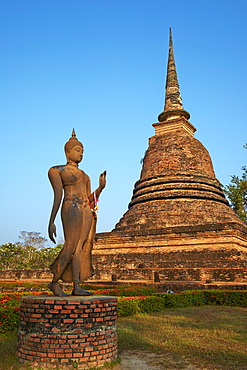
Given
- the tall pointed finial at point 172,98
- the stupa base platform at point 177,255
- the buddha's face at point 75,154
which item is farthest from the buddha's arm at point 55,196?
the tall pointed finial at point 172,98

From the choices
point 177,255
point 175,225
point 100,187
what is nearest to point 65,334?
point 100,187

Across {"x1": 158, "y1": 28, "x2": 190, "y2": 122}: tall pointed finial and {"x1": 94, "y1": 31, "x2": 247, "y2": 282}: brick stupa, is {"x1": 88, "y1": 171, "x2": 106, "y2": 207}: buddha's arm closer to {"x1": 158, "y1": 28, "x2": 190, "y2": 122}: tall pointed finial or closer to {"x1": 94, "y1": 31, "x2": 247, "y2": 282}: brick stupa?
{"x1": 94, "y1": 31, "x2": 247, "y2": 282}: brick stupa

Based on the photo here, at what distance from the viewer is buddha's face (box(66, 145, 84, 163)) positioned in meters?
5.57

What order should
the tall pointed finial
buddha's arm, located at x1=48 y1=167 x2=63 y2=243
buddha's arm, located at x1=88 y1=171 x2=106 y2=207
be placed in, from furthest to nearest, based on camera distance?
the tall pointed finial, buddha's arm, located at x1=88 y1=171 x2=106 y2=207, buddha's arm, located at x1=48 y1=167 x2=63 y2=243

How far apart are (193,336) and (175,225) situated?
1452 centimetres

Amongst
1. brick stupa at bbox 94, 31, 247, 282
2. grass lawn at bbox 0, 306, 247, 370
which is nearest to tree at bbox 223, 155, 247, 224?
brick stupa at bbox 94, 31, 247, 282

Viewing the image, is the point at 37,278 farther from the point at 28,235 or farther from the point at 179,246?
the point at 28,235

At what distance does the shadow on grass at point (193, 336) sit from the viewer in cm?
478

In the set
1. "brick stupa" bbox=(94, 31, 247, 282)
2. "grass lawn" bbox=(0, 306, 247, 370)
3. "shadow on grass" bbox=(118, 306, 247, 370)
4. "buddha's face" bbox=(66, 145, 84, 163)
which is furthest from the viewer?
"brick stupa" bbox=(94, 31, 247, 282)

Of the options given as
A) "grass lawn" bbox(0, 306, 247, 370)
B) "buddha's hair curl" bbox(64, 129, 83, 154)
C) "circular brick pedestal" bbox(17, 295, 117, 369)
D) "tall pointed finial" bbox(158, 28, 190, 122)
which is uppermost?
"tall pointed finial" bbox(158, 28, 190, 122)

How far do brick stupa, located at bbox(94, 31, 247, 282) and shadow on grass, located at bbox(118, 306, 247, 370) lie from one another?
22.8 ft

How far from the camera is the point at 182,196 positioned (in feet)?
72.6

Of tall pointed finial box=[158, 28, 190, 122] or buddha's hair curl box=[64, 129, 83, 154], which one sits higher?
tall pointed finial box=[158, 28, 190, 122]

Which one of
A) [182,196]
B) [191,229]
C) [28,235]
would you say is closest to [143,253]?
[191,229]
